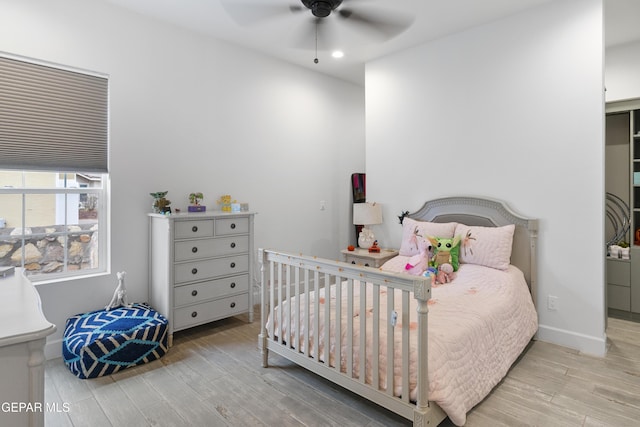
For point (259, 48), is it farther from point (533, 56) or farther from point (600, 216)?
point (600, 216)

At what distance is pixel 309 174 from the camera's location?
4555 millimetres

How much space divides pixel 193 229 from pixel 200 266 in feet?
1.09

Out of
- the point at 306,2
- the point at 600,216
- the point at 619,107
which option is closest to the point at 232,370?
the point at 306,2

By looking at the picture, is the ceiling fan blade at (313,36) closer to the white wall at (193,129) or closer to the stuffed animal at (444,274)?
the white wall at (193,129)

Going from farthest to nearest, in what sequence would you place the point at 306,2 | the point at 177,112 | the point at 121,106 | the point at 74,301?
1. the point at 177,112
2. the point at 121,106
3. the point at 74,301
4. the point at 306,2

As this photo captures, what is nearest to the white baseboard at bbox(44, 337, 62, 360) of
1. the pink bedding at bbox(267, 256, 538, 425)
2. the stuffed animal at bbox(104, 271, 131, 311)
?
the stuffed animal at bbox(104, 271, 131, 311)

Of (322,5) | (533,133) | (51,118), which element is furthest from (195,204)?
(533,133)

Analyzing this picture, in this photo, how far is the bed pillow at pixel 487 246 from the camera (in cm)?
301

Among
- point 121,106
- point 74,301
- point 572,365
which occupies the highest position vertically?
point 121,106

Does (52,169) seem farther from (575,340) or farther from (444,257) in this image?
(575,340)

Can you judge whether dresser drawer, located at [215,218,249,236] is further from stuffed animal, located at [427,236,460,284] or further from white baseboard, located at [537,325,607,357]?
white baseboard, located at [537,325,607,357]

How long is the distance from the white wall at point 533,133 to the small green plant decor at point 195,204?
212cm

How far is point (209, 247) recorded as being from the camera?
3.20 meters

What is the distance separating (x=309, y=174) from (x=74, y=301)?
2745 mm
